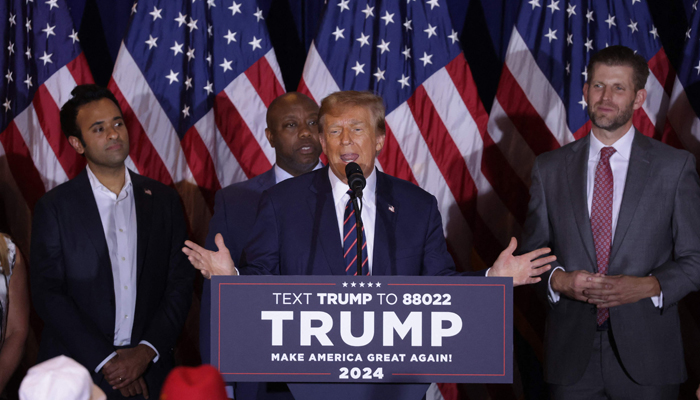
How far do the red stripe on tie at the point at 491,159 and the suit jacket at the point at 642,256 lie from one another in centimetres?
120

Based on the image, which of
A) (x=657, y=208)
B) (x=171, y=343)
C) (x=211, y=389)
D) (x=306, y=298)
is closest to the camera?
(x=211, y=389)

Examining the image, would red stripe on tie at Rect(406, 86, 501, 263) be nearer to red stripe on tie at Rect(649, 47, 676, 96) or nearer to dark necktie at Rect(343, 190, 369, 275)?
red stripe on tie at Rect(649, 47, 676, 96)

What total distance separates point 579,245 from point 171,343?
1.90 metres

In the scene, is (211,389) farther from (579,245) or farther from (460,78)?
(460,78)

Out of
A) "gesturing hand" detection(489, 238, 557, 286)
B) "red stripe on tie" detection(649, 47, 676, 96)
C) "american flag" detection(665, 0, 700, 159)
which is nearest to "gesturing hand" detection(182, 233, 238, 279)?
"gesturing hand" detection(489, 238, 557, 286)

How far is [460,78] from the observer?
4.22 meters

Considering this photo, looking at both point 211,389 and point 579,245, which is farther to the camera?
point 579,245

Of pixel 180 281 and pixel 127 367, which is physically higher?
pixel 180 281

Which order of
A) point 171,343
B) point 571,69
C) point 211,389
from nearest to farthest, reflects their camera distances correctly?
point 211,389, point 171,343, point 571,69

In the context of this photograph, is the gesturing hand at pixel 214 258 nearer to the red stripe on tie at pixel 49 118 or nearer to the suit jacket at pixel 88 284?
the suit jacket at pixel 88 284

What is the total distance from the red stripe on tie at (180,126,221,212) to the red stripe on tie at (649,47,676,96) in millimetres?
2744

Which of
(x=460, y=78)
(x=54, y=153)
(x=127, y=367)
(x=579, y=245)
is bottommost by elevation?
(x=127, y=367)

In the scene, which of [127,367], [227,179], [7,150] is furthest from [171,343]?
[7,150]

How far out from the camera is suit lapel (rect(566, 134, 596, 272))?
2848 millimetres
